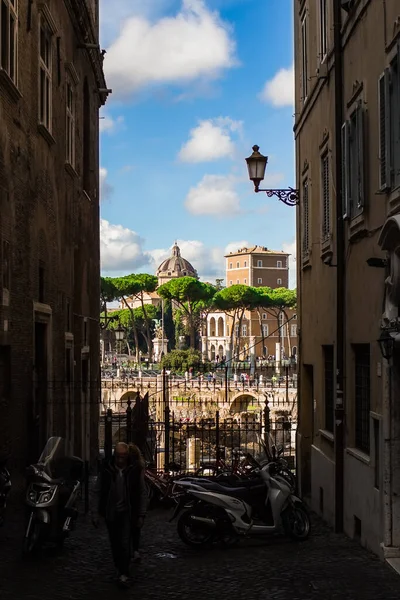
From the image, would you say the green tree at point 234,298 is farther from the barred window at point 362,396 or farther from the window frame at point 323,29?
the barred window at point 362,396

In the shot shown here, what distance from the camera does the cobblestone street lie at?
7.52 m

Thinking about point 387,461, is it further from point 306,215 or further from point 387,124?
point 306,215

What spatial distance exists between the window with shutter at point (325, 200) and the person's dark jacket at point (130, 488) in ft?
18.8

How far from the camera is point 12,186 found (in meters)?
11.6

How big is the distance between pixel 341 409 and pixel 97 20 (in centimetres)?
1512

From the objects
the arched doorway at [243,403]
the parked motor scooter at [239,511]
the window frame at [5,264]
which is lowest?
the arched doorway at [243,403]

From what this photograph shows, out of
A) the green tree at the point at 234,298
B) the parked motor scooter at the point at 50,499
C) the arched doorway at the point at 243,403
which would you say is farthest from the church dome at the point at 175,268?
the parked motor scooter at the point at 50,499

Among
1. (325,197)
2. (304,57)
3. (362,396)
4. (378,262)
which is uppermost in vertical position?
(304,57)

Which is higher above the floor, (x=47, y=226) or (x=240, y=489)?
(x=47, y=226)

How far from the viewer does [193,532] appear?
32.8 ft

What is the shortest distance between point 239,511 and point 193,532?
0.57 m

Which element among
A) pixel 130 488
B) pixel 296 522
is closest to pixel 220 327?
pixel 296 522

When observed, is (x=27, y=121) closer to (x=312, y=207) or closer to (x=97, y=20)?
(x=312, y=207)

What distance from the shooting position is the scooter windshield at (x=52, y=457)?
30.0ft
